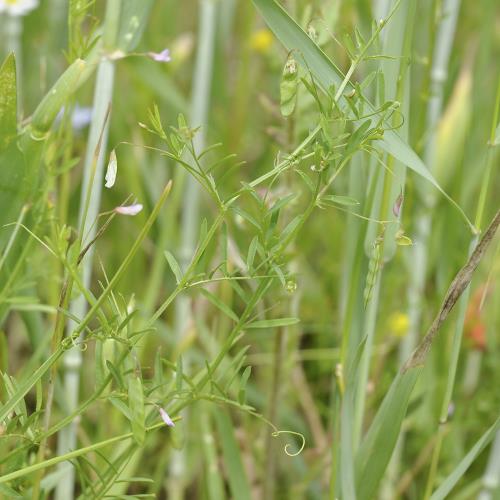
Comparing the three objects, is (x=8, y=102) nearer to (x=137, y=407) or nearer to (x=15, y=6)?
(x=137, y=407)

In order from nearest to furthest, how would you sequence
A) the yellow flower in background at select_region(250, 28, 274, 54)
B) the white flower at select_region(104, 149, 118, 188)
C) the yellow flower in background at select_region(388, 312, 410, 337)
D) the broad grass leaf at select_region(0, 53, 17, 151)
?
the white flower at select_region(104, 149, 118, 188) < the broad grass leaf at select_region(0, 53, 17, 151) < the yellow flower in background at select_region(388, 312, 410, 337) < the yellow flower in background at select_region(250, 28, 274, 54)

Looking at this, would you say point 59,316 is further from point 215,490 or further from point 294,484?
point 294,484

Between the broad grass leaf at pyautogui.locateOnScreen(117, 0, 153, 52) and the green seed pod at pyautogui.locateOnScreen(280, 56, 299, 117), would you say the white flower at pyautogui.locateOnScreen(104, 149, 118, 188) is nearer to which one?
the green seed pod at pyautogui.locateOnScreen(280, 56, 299, 117)

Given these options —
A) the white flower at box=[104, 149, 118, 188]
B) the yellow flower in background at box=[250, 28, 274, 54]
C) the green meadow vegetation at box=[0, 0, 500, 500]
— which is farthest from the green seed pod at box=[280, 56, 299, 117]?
the yellow flower in background at box=[250, 28, 274, 54]

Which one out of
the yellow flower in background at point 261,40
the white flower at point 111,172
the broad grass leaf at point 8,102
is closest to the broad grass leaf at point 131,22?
the broad grass leaf at point 8,102

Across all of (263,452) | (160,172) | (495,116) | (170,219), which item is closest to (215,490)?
(263,452)

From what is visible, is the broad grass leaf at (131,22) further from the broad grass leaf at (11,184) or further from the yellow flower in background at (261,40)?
the yellow flower in background at (261,40)

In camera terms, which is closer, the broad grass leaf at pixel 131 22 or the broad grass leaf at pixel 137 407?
the broad grass leaf at pixel 137 407
